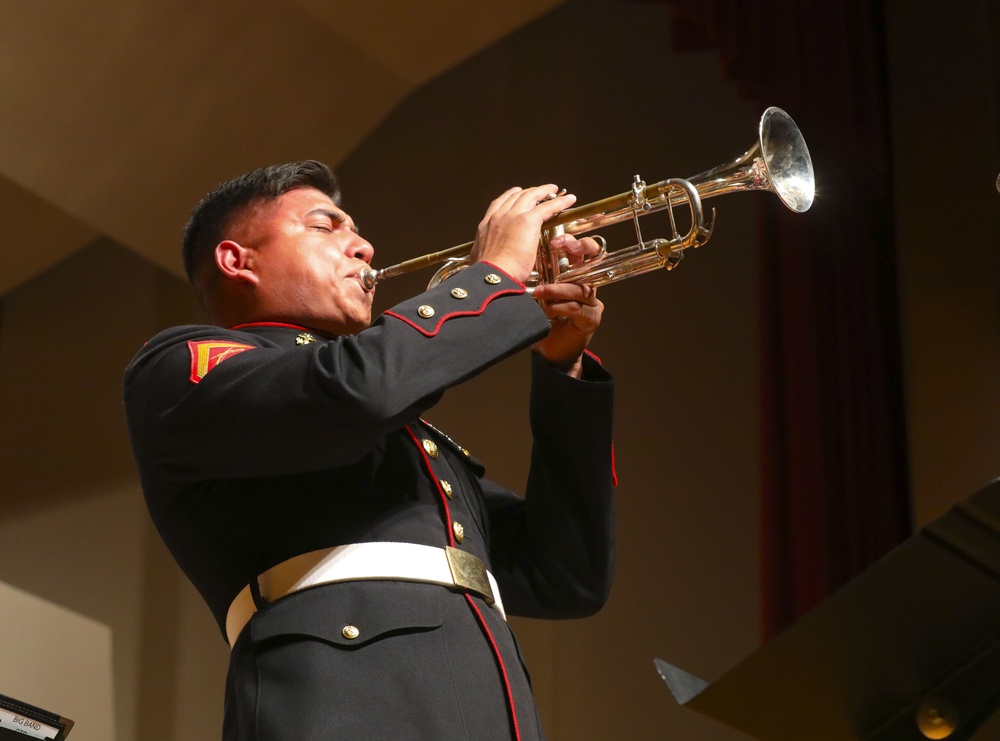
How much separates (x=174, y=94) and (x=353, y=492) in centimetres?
214

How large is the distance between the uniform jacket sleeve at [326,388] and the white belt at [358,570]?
102mm

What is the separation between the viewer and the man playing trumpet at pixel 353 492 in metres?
1.31

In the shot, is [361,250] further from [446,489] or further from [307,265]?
[446,489]

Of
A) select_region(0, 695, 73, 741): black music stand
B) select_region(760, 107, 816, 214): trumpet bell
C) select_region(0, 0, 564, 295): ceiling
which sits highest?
select_region(0, 0, 564, 295): ceiling

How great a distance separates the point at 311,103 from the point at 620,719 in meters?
1.90

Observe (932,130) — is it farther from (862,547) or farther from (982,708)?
(982,708)

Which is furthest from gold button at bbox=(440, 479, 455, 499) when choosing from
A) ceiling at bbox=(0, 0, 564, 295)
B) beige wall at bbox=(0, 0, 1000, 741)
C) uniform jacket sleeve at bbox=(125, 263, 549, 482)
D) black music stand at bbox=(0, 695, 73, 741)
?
ceiling at bbox=(0, 0, 564, 295)

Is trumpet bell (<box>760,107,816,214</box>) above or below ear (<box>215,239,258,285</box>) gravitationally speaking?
above

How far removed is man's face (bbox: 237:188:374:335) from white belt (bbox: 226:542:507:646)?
1.31 feet

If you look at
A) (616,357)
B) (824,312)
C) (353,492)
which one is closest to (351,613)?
(353,492)

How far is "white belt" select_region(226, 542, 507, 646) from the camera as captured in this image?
1357 mm

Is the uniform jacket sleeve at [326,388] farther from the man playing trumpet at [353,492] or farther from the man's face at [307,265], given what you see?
the man's face at [307,265]

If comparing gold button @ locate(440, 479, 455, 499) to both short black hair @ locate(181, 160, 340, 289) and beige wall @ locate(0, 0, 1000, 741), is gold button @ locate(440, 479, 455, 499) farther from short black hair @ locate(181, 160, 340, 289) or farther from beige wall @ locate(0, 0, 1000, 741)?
beige wall @ locate(0, 0, 1000, 741)

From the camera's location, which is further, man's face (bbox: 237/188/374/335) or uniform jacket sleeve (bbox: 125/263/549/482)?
man's face (bbox: 237/188/374/335)
